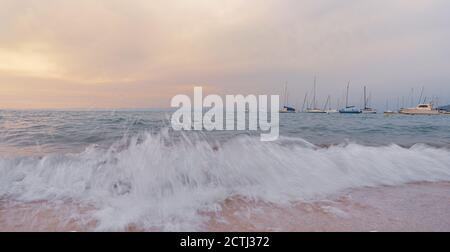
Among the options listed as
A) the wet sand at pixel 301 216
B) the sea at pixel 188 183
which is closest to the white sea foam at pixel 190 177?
the sea at pixel 188 183

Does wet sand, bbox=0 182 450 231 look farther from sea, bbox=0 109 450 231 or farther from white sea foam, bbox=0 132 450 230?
white sea foam, bbox=0 132 450 230

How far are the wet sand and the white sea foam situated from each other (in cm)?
18

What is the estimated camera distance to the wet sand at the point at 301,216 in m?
2.36

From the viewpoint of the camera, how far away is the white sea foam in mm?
2798

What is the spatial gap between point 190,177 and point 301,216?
1877 millimetres

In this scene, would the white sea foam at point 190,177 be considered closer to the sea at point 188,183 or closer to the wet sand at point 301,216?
the sea at point 188,183

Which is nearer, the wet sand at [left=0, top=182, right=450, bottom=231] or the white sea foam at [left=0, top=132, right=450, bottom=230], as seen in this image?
the wet sand at [left=0, top=182, right=450, bottom=231]

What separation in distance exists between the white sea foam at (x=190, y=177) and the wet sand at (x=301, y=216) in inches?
7.2

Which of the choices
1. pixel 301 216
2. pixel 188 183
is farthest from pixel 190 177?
pixel 301 216

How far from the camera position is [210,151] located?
5211 millimetres

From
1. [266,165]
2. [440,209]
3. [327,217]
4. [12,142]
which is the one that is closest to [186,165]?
[266,165]

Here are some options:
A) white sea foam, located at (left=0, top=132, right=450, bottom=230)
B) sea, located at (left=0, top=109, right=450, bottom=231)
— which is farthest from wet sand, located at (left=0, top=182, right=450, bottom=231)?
white sea foam, located at (left=0, top=132, right=450, bottom=230)
